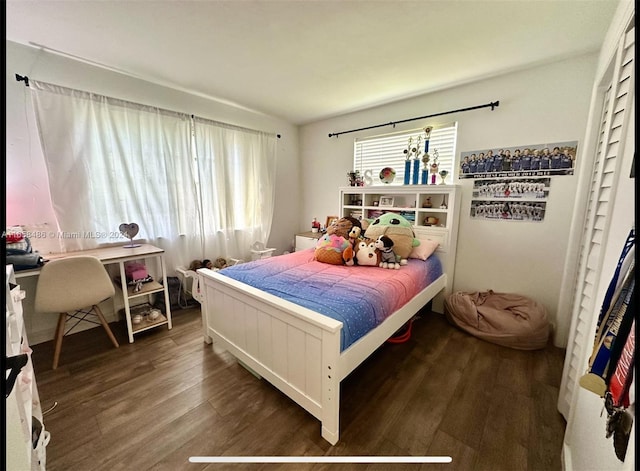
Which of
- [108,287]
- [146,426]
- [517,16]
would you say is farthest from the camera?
[108,287]

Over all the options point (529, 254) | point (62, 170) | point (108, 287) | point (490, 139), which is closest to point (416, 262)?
point (529, 254)

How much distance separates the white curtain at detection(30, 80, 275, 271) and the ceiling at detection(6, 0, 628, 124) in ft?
1.37

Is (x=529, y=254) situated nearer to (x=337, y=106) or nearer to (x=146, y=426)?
(x=337, y=106)

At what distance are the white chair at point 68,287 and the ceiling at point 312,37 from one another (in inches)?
63.3

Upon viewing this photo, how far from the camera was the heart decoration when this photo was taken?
2.34 m

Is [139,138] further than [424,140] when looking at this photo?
No

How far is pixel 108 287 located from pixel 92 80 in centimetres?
182

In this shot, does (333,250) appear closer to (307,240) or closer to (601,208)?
(307,240)

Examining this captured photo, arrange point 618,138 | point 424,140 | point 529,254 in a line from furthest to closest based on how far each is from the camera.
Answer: point 424,140 → point 529,254 → point 618,138

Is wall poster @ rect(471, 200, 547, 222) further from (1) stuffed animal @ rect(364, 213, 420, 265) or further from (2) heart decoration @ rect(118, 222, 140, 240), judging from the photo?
(2) heart decoration @ rect(118, 222, 140, 240)

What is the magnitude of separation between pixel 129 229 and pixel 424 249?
285cm

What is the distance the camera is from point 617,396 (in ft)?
2.01

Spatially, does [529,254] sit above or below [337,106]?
below

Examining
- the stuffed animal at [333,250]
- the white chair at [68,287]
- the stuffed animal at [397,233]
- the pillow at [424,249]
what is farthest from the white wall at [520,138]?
the white chair at [68,287]
